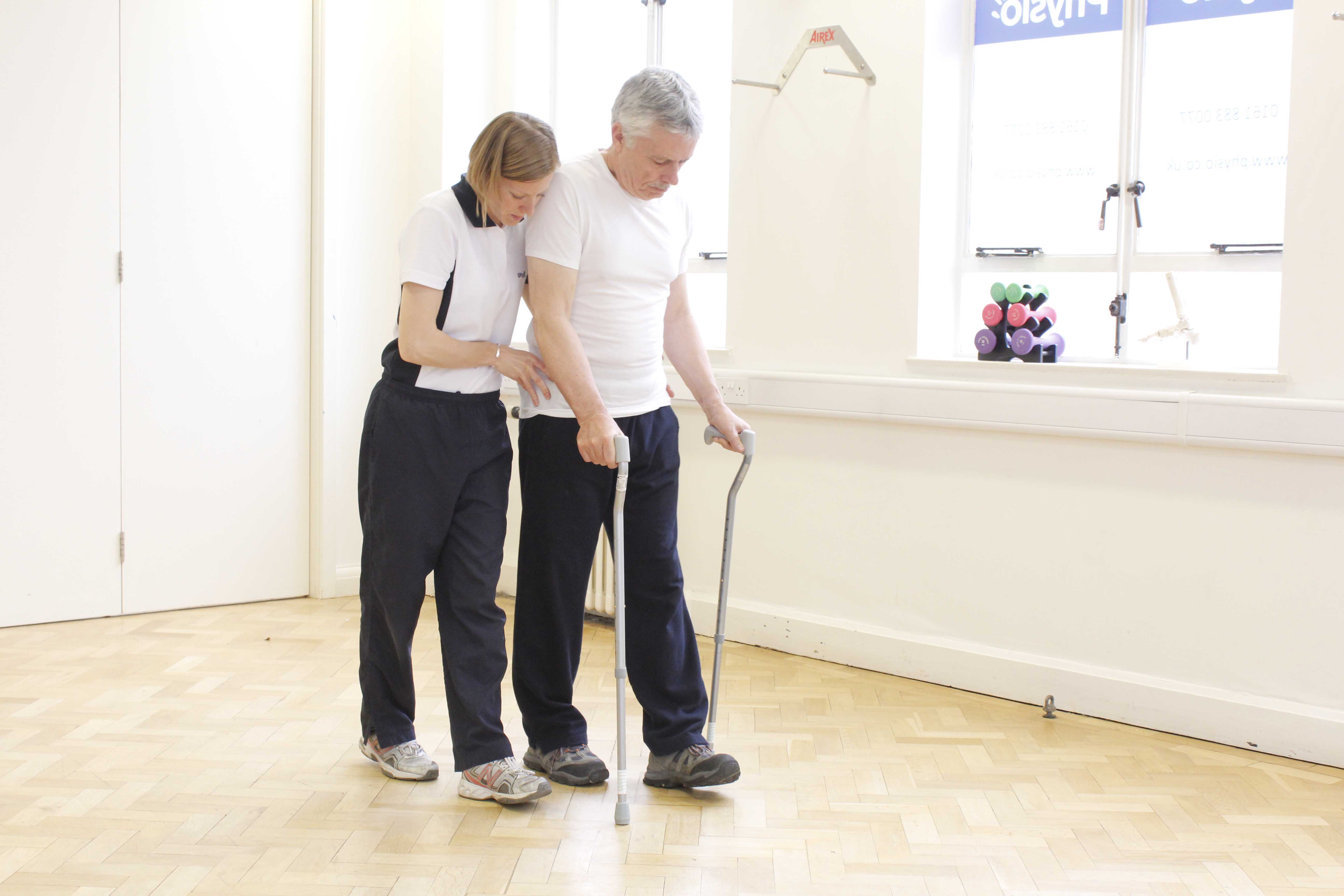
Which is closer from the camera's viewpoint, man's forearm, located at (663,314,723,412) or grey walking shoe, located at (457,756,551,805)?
grey walking shoe, located at (457,756,551,805)

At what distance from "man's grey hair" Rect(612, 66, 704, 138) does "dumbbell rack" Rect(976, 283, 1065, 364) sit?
1383 mm

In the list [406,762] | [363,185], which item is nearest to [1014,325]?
[406,762]

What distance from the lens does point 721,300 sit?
449cm

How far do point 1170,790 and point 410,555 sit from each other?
1.73 metres

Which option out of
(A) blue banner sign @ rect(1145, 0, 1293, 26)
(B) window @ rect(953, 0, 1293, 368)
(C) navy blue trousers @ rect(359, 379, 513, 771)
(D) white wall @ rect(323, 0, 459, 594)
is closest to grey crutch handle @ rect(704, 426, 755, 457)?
(C) navy blue trousers @ rect(359, 379, 513, 771)

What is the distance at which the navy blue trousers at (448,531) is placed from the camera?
2.50m

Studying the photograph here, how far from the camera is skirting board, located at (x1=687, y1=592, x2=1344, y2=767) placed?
293 cm

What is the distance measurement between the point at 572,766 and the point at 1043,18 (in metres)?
2.46

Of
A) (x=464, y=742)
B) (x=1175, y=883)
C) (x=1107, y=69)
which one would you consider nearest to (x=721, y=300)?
(x=1107, y=69)

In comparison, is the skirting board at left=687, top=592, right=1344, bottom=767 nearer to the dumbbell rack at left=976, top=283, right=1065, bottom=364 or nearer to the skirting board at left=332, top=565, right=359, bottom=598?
the dumbbell rack at left=976, top=283, right=1065, bottom=364

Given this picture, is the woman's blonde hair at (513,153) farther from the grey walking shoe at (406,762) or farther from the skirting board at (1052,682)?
the skirting board at (1052,682)

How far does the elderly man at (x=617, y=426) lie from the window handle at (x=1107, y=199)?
1.36 meters

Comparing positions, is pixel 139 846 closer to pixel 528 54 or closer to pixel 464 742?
pixel 464 742

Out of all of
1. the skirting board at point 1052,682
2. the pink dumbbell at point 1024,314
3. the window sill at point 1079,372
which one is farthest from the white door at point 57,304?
the pink dumbbell at point 1024,314
